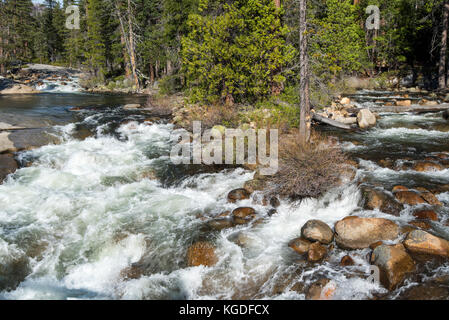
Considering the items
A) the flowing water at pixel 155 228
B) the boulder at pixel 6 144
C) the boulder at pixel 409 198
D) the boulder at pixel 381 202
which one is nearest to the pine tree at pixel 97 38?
the boulder at pixel 6 144

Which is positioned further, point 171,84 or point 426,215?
point 171,84

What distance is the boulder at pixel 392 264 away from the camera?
4925mm

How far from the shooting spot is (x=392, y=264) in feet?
16.7

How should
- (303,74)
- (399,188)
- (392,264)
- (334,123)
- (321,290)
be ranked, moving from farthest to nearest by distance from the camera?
(334,123) → (303,74) → (399,188) → (392,264) → (321,290)

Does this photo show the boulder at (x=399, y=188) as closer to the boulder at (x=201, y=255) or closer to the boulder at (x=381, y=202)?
the boulder at (x=381, y=202)

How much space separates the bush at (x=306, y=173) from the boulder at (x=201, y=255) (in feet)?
8.16

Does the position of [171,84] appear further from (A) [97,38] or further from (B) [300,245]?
(B) [300,245]

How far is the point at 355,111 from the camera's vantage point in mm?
16469

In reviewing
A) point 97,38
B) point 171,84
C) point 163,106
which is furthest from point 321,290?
point 97,38

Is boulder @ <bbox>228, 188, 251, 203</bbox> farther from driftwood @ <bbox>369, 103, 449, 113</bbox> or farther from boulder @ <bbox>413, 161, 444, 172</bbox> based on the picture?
driftwood @ <bbox>369, 103, 449, 113</bbox>

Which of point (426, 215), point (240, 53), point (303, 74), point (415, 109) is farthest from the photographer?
point (415, 109)

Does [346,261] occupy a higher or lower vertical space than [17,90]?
lower

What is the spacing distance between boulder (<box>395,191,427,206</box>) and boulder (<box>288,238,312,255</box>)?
2745 millimetres

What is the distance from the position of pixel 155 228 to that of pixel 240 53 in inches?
358
